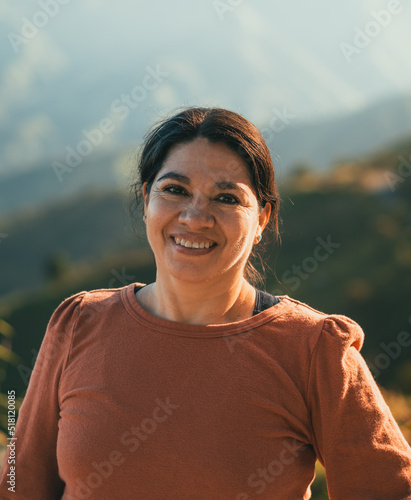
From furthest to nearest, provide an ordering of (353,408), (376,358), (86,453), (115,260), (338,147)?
1. (338,147)
2. (115,260)
3. (376,358)
4. (86,453)
5. (353,408)

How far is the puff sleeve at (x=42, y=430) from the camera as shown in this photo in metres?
2.01

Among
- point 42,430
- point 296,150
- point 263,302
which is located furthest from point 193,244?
point 296,150

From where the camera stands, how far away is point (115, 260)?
39.7 m

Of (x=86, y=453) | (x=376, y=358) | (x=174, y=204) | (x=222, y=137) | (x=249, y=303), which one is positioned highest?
(x=222, y=137)

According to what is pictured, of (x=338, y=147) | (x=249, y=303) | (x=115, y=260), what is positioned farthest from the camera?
(x=338, y=147)

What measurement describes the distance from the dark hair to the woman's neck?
35 cm

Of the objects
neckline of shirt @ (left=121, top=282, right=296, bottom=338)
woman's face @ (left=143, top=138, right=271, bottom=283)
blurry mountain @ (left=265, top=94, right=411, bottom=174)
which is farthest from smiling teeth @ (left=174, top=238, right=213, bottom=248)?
blurry mountain @ (left=265, top=94, right=411, bottom=174)

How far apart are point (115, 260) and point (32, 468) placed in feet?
125

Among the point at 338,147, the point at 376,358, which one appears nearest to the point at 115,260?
the point at 376,358

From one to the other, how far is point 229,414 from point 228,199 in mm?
688

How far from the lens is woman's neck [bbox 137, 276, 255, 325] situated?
6.40 feet

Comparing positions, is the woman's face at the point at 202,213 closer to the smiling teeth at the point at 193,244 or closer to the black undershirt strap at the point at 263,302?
the smiling teeth at the point at 193,244

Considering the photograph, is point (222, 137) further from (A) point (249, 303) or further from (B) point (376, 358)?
(B) point (376, 358)

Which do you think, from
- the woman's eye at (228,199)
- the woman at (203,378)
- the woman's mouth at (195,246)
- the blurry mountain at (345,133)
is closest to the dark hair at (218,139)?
the woman at (203,378)
